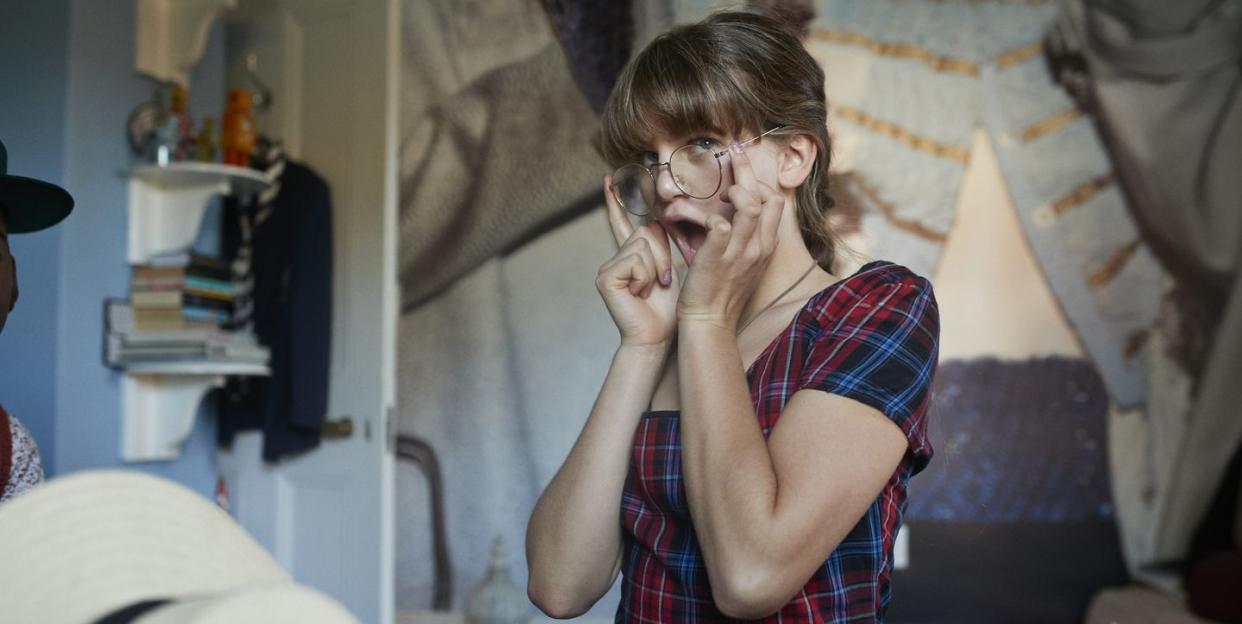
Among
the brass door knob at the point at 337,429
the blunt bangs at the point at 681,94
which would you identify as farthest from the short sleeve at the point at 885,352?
the brass door knob at the point at 337,429

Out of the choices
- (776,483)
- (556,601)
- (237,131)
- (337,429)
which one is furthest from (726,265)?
(337,429)

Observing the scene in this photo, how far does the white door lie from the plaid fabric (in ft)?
7.06

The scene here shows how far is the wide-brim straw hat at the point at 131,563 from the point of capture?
0.60 m

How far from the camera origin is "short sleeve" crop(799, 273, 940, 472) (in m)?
1.02

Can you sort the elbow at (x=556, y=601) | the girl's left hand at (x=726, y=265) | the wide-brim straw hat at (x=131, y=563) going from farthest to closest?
the elbow at (x=556, y=601) → the girl's left hand at (x=726, y=265) → the wide-brim straw hat at (x=131, y=563)

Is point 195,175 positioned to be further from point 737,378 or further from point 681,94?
point 737,378

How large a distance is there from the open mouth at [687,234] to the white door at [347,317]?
2.02m

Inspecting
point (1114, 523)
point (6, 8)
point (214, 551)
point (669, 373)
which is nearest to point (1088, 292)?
point (1114, 523)

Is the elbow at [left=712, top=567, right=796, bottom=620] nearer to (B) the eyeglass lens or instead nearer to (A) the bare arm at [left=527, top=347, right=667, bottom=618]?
(A) the bare arm at [left=527, top=347, right=667, bottom=618]

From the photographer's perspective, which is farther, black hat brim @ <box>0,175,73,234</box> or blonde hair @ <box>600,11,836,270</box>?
black hat brim @ <box>0,175,73,234</box>

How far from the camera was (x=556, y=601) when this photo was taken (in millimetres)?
1220

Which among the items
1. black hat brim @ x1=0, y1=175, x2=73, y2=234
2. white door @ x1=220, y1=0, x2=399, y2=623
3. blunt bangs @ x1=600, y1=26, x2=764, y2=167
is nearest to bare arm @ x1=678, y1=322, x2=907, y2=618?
blunt bangs @ x1=600, y1=26, x2=764, y2=167

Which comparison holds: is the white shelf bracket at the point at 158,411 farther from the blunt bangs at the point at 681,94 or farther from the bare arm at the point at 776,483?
the bare arm at the point at 776,483

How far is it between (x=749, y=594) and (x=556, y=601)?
315 millimetres
